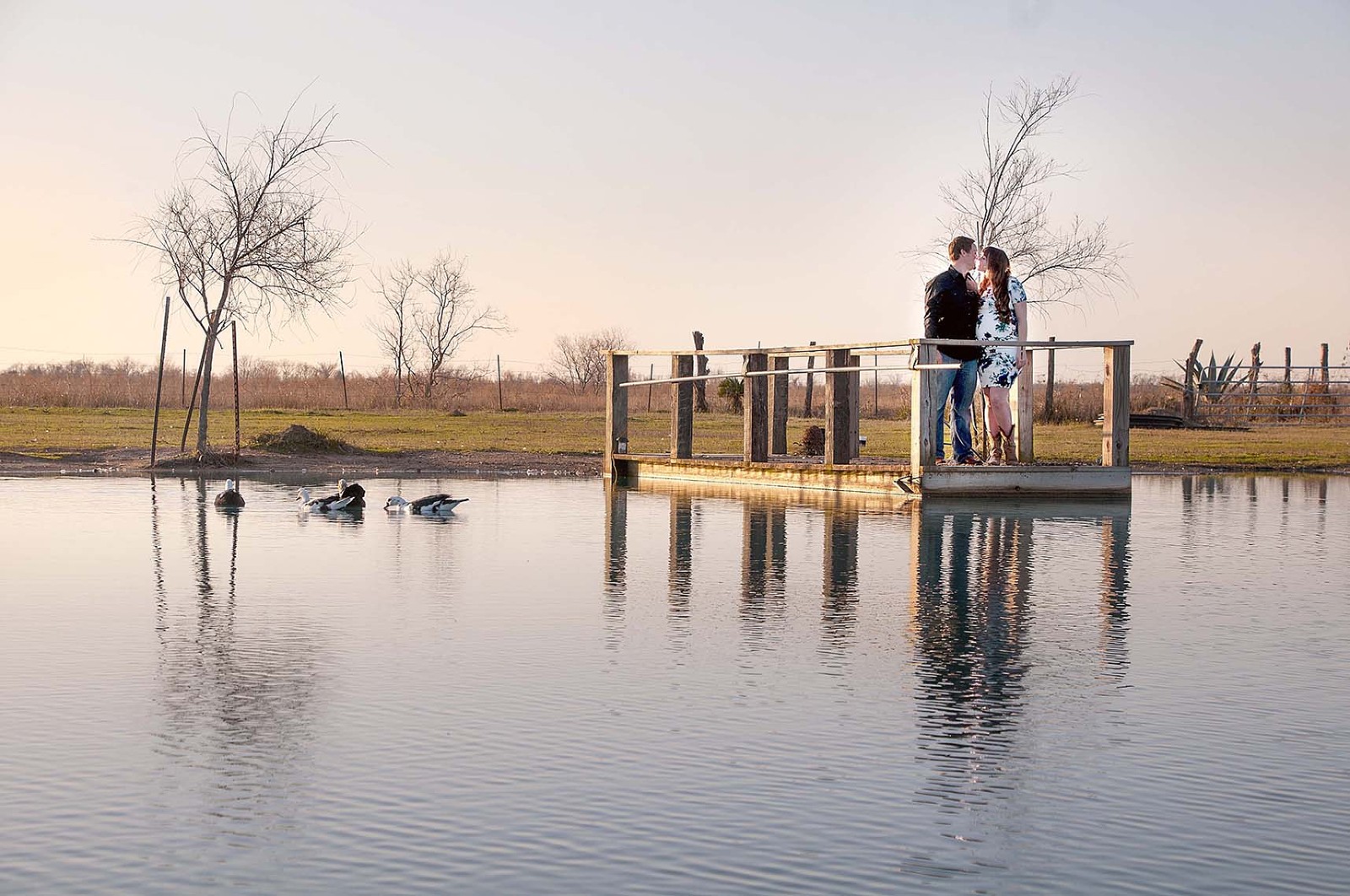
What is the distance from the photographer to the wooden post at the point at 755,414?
2012cm

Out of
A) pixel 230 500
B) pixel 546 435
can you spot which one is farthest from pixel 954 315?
pixel 546 435

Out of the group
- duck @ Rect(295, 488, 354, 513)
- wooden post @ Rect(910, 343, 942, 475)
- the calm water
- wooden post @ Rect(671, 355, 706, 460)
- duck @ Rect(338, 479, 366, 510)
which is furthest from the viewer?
wooden post @ Rect(671, 355, 706, 460)

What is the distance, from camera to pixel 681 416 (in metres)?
21.8

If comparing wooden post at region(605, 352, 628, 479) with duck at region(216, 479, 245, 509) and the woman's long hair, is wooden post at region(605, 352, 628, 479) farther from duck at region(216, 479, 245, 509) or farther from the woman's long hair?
duck at region(216, 479, 245, 509)

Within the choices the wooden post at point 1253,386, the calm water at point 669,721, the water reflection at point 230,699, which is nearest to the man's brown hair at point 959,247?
the calm water at point 669,721

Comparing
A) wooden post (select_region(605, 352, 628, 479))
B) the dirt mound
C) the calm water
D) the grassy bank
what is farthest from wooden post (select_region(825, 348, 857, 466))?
the dirt mound

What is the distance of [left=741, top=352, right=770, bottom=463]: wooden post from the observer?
20125mm

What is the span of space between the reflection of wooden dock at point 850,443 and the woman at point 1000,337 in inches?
12.6

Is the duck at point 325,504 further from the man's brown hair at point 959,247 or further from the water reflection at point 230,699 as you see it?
the man's brown hair at point 959,247

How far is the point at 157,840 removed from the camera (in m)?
4.32

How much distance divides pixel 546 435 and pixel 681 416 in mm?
11353

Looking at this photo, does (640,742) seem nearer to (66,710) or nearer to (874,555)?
(66,710)

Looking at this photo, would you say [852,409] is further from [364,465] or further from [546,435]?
[546,435]

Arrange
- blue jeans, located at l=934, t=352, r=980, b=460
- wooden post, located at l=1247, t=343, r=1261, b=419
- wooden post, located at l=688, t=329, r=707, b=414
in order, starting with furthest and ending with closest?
wooden post, located at l=688, t=329, r=707, b=414
wooden post, located at l=1247, t=343, r=1261, b=419
blue jeans, located at l=934, t=352, r=980, b=460
